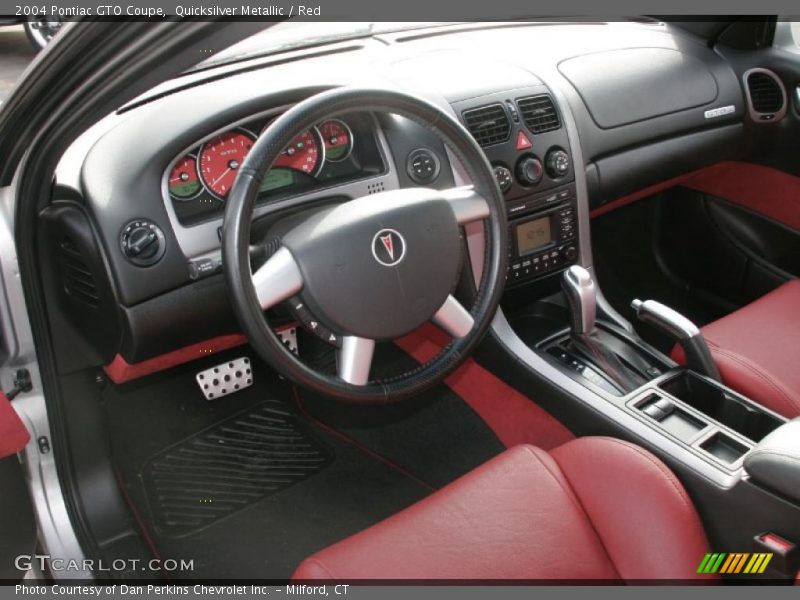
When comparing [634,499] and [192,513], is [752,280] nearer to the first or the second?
[634,499]

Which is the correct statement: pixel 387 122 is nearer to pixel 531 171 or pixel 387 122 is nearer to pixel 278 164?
pixel 278 164

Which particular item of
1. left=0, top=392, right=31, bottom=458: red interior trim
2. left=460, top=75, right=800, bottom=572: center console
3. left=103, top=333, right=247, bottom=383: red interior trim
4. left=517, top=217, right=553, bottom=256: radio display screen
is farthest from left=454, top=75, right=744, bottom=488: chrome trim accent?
left=0, top=392, right=31, bottom=458: red interior trim

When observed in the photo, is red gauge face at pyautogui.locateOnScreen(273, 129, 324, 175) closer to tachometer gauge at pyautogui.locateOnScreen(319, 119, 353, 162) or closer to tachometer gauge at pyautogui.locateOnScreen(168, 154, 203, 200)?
tachometer gauge at pyautogui.locateOnScreen(319, 119, 353, 162)

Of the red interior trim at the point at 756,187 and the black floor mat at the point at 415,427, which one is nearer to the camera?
the black floor mat at the point at 415,427

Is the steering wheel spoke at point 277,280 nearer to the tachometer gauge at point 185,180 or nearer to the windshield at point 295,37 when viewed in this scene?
the tachometer gauge at point 185,180

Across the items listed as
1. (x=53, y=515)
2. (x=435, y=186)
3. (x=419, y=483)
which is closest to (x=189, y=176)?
(x=435, y=186)

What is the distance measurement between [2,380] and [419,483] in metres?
1.07

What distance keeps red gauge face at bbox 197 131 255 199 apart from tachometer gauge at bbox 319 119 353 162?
0.51ft

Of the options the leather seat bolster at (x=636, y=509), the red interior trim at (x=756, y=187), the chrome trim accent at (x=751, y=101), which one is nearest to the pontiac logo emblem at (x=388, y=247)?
the leather seat bolster at (x=636, y=509)

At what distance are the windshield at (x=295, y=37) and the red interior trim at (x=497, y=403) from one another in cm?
75

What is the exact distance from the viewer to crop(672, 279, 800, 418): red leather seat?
177 cm

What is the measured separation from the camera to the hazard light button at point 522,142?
195 cm

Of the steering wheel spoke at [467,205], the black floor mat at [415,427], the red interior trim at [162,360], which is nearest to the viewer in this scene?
the steering wheel spoke at [467,205]

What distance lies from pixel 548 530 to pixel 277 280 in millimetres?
610
